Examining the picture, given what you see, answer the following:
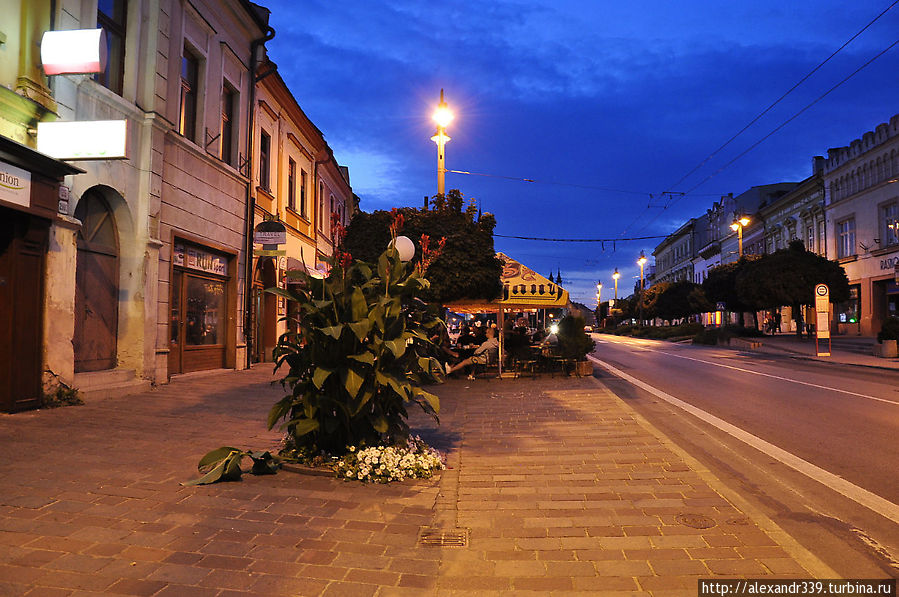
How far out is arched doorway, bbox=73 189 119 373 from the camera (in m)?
9.52

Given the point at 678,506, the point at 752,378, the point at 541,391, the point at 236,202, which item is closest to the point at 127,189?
the point at 236,202

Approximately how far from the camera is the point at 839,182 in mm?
37906

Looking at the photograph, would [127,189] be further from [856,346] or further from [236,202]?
[856,346]

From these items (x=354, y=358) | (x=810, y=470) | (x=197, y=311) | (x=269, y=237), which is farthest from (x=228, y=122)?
(x=810, y=470)

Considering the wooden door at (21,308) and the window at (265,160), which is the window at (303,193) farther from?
the wooden door at (21,308)

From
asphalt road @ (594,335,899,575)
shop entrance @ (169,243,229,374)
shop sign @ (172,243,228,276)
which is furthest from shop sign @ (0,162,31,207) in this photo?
asphalt road @ (594,335,899,575)

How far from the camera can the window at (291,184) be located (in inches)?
778

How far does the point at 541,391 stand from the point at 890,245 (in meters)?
30.5

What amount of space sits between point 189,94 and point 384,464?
35.9 ft

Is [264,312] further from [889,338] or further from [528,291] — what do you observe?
[889,338]

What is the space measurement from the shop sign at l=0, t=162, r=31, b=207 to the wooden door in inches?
8.3

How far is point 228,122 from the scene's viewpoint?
15055 mm

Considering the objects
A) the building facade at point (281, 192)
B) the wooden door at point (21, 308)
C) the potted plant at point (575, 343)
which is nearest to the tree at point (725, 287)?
the potted plant at point (575, 343)

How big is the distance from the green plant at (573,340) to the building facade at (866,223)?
25059 millimetres
